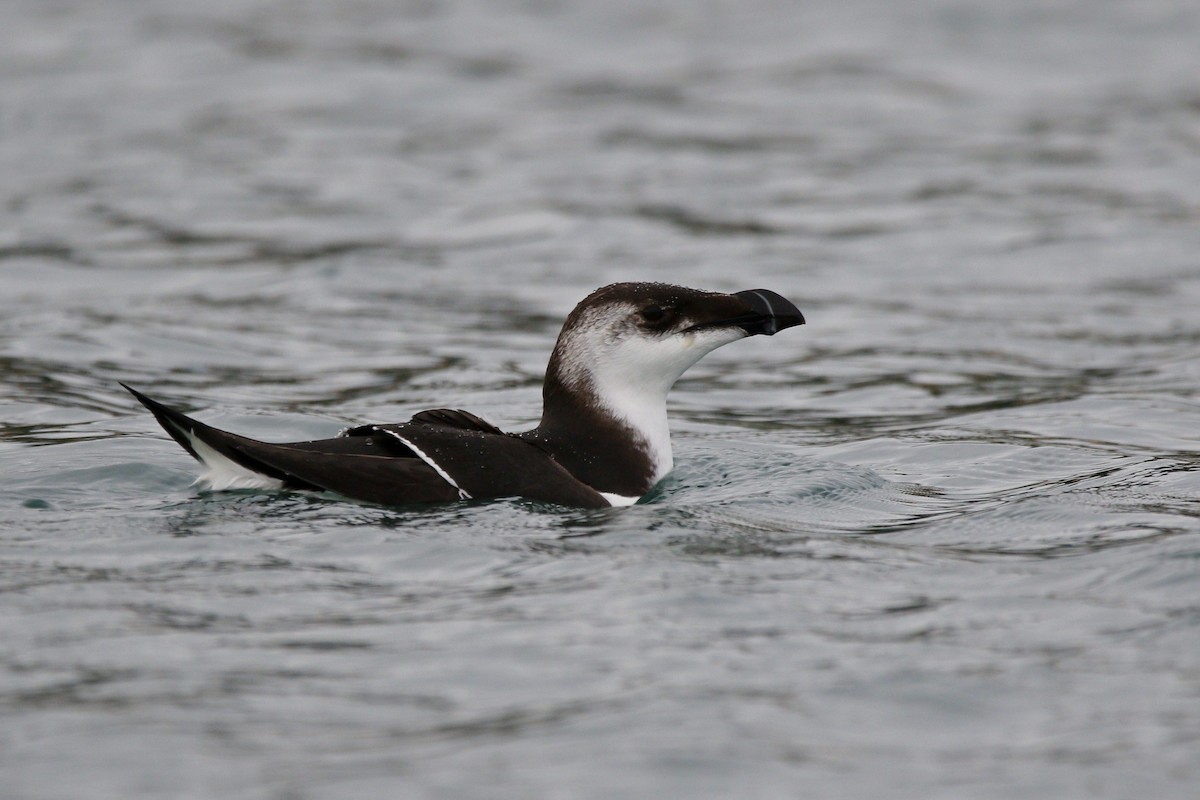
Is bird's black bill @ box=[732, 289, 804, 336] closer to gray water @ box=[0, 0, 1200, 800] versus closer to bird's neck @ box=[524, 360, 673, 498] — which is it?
bird's neck @ box=[524, 360, 673, 498]

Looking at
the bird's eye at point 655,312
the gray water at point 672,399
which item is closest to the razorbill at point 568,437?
the bird's eye at point 655,312

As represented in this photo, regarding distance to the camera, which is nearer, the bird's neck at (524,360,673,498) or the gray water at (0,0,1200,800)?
the gray water at (0,0,1200,800)

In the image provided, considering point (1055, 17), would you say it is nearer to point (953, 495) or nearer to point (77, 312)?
point (77, 312)

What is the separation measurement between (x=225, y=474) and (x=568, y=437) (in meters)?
1.40

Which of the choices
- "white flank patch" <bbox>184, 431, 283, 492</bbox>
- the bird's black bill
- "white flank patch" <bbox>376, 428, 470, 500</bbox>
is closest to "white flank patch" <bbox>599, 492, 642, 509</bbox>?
"white flank patch" <bbox>376, 428, 470, 500</bbox>

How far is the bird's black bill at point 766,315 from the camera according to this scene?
22.5 ft

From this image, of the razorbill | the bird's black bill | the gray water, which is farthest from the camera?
the bird's black bill

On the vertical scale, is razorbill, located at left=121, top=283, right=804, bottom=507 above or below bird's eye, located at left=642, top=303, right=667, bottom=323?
below

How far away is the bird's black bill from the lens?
6.86 metres

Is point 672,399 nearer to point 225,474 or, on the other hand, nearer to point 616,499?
point 616,499

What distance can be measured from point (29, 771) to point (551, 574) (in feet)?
6.70

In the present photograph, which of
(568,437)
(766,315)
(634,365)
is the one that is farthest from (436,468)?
(766,315)

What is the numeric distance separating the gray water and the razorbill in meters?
0.13

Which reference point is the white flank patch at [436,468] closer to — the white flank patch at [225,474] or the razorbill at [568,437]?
the razorbill at [568,437]
